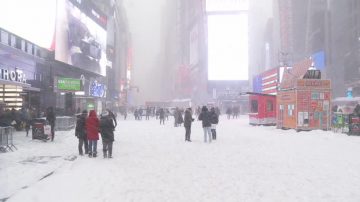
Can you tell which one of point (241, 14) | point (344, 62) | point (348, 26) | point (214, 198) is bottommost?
point (214, 198)

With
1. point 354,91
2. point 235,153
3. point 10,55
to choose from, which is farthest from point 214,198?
point 354,91

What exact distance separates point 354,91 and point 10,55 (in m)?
65.2

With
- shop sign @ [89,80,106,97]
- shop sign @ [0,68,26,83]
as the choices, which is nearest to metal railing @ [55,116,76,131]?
shop sign @ [0,68,26,83]

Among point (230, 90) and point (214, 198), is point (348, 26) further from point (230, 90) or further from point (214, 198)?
point (214, 198)

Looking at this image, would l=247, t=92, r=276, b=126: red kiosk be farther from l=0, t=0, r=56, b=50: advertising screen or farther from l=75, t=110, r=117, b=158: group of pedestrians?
l=75, t=110, r=117, b=158: group of pedestrians

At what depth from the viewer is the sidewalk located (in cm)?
1040

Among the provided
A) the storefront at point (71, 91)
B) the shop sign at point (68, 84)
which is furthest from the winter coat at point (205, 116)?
the shop sign at point (68, 84)

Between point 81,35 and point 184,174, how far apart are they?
4765cm

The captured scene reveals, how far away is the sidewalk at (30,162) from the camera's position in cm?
1040

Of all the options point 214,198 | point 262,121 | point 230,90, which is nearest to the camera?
point 214,198

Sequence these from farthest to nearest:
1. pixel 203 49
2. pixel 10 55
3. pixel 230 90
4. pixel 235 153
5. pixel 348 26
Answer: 1. pixel 203 49
2. pixel 230 90
3. pixel 348 26
4. pixel 10 55
5. pixel 235 153

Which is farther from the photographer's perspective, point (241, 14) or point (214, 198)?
point (241, 14)

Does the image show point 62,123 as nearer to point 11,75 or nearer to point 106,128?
point 11,75

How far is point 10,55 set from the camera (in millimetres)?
34125
